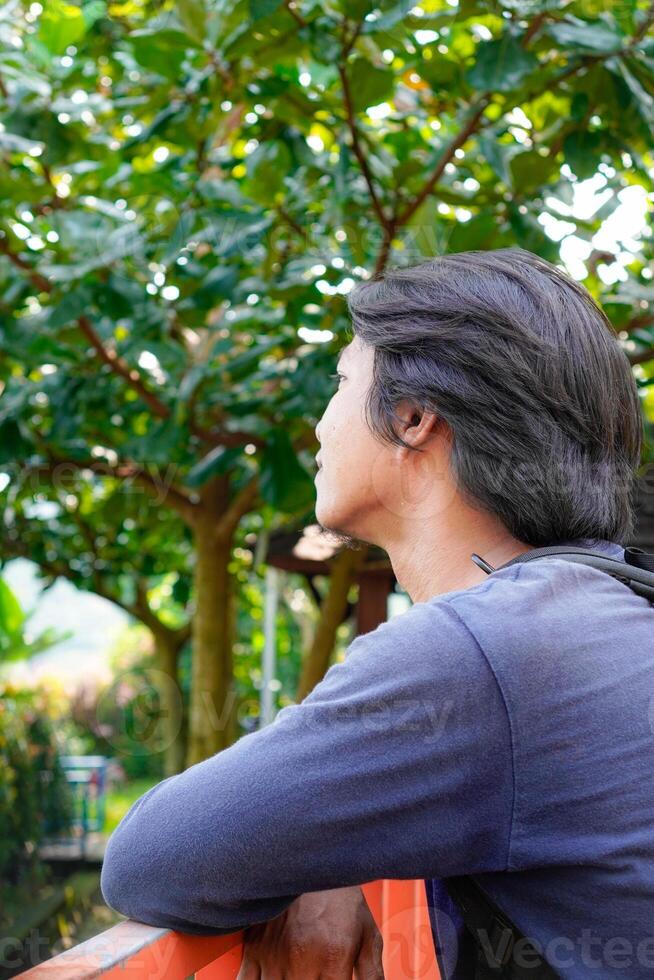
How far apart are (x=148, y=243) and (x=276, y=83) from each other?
56cm

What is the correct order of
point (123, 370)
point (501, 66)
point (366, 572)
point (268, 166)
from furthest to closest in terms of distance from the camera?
point (366, 572)
point (123, 370)
point (268, 166)
point (501, 66)

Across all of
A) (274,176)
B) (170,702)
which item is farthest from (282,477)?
(170,702)

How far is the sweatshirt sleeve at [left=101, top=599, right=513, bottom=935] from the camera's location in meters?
0.80

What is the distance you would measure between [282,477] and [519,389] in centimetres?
152

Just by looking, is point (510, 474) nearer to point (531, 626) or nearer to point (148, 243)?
point (531, 626)

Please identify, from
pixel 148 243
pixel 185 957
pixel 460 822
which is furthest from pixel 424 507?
pixel 148 243

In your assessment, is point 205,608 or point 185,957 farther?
point 205,608

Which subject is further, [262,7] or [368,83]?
[368,83]

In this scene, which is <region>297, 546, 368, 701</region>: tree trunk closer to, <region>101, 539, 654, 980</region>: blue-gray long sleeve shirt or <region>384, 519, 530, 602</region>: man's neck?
<region>384, 519, 530, 602</region>: man's neck

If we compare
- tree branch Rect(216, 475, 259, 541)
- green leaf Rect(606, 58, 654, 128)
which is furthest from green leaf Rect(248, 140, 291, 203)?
tree branch Rect(216, 475, 259, 541)

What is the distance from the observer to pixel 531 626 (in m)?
0.85

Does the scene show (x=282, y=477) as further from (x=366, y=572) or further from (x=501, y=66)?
(x=366, y=572)

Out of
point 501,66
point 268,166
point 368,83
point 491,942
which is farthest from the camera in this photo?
point 268,166

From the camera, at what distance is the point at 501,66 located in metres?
1.86
